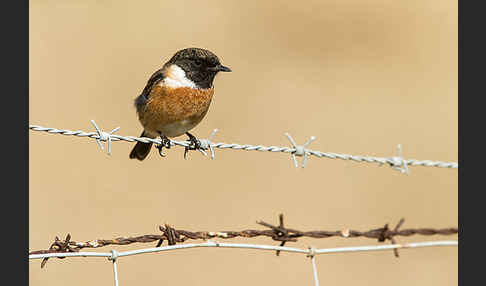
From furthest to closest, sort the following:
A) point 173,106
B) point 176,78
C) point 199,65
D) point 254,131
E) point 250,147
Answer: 1. point 254,131
2. point 199,65
3. point 176,78
4. point 173,106
5. point 250,147

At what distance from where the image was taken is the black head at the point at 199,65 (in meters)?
5.90

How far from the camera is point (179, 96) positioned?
225 inches

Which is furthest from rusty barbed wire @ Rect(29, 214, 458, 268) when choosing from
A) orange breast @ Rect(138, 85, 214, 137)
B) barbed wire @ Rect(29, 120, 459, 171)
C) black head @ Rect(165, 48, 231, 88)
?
black head @ Rect(165, 48, 231, 88)

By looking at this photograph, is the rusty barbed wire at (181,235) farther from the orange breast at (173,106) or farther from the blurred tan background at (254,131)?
the blurred tan background at (254,131)

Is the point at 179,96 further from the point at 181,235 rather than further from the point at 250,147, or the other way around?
the point at 181,235

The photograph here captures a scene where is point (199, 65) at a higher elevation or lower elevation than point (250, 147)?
higher

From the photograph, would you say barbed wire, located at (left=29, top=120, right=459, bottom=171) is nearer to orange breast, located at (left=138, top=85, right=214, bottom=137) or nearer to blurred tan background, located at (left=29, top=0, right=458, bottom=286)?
orange breast, located at (left=138, top=85, right=214, bottom=137)

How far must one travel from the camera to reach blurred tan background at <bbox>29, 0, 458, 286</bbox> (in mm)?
8055

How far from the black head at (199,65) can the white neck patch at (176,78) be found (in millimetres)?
40

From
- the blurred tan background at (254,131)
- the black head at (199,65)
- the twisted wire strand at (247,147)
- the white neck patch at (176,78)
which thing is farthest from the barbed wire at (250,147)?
the blurred tan background at (254,131)

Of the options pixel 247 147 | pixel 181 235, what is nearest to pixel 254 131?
pixel 247 147

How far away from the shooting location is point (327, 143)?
10289 mm

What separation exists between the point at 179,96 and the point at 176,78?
0.20m

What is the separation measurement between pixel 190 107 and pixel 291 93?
5.85 m
